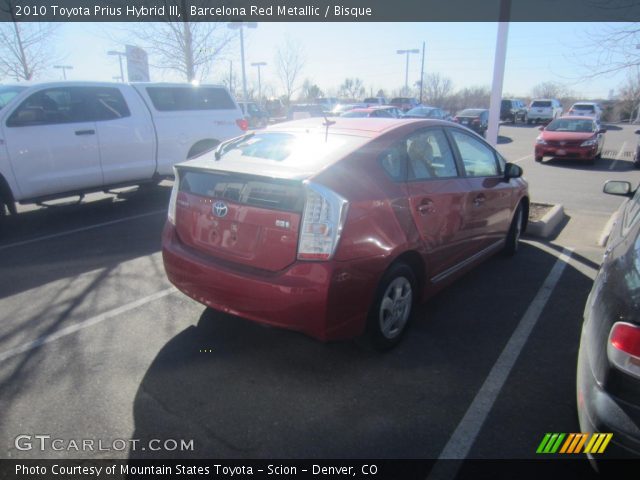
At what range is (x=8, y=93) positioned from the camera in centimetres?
638

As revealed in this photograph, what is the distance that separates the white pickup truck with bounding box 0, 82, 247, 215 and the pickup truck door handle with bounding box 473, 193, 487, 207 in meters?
5.67

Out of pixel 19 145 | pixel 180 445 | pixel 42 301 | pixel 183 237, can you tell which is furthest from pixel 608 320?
pixel 19 145

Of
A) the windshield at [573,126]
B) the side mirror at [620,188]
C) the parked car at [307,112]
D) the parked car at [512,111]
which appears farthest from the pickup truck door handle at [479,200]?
the parked car at [512,111]

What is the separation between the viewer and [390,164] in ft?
11.3

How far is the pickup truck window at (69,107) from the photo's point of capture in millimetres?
6180

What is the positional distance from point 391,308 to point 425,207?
2.79 feet

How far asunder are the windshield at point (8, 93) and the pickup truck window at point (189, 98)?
2061 mm

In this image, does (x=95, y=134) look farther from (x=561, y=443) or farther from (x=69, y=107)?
(x=561, y=443)

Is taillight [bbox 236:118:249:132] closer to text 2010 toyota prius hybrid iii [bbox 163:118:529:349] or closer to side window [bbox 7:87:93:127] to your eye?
side window [bbox 7:87:93:127]

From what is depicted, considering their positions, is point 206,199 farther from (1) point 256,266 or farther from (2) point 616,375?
(2) point 616,375

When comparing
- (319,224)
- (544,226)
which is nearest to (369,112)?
(544,226)

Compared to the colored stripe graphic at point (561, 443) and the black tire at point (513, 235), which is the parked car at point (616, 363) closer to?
the colored stripe graphic at point (561, 443)

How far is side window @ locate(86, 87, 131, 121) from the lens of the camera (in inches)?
277

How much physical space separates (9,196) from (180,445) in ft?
17.3
